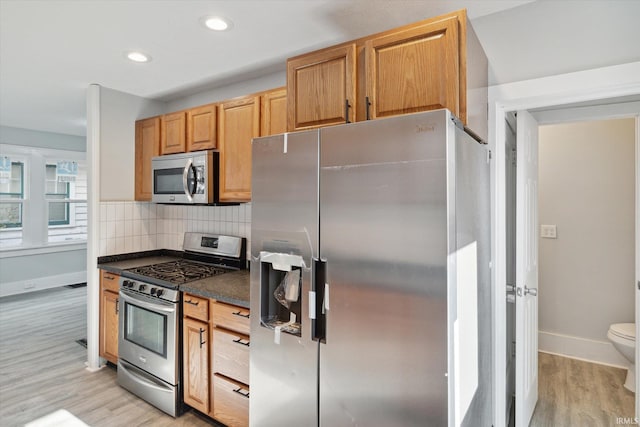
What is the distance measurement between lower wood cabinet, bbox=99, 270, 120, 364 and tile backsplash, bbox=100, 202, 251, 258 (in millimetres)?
299

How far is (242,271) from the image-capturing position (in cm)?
293

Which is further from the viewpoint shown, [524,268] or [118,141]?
[118,141]

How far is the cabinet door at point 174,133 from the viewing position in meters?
3.06

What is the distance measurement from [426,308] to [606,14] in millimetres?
1650

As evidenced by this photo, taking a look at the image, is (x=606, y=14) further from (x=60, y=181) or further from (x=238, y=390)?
(x=60, y=181)

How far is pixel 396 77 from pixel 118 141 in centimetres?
285

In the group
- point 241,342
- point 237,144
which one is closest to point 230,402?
point 241,342

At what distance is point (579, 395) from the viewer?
2740mm

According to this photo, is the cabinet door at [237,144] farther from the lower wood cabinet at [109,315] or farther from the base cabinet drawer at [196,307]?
the lower wood cabinet at [109,315]

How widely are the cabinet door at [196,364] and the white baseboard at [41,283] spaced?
181 inches

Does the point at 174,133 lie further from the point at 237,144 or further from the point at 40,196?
the point at 40,196

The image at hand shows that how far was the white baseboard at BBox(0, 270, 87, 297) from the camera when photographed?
5207mm

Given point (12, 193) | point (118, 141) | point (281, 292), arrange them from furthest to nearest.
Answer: point (12, 193) < point (118, 141) < point (281, 292)

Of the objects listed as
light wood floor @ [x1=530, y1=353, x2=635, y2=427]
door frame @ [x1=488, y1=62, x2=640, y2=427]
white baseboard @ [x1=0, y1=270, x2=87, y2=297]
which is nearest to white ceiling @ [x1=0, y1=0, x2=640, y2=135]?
door frame @ [x1=488, y1=62, x2=640, y2=427]
